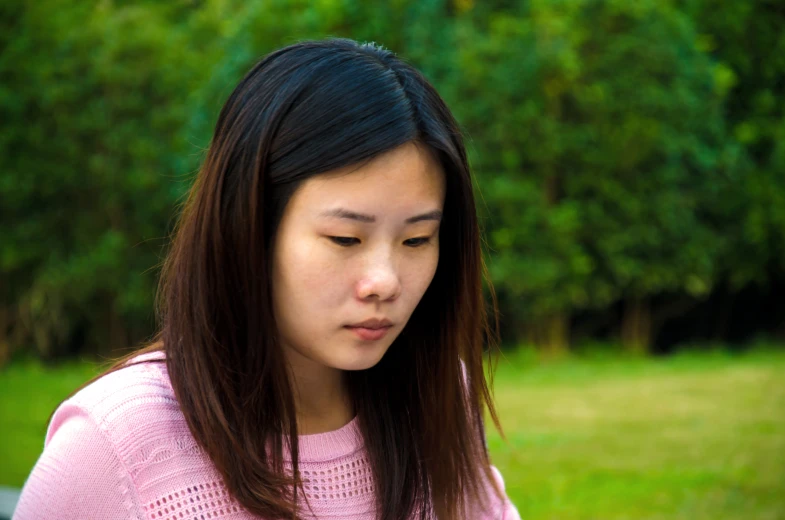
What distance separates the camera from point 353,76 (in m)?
1.46

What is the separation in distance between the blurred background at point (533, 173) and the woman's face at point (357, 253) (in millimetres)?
5059

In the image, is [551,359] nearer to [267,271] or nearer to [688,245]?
[688,245]

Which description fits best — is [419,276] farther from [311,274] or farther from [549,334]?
[549,334]

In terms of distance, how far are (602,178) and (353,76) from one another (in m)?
8.29

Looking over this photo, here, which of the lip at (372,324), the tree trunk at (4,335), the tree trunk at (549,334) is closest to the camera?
the lip at (372,324)

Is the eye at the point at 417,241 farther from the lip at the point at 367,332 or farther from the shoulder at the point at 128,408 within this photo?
the shoulder at the point at 128,408

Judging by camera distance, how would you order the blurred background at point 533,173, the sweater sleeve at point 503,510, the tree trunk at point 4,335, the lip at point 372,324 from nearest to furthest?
the lip at point 372,324 → the sweater sleeve at point 503,510 → the blurred background at point 533,173 → the tree trunk at point 4,335

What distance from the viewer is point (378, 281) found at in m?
1.44

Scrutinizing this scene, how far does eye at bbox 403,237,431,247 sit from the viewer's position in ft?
4.91

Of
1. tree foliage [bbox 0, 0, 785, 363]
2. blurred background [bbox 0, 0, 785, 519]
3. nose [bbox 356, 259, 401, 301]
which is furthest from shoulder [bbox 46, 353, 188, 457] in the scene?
tree foliage [bbox 0, 0, 785, 363]

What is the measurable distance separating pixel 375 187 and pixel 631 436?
4872mm

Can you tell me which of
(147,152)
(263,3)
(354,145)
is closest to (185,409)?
(354,145)

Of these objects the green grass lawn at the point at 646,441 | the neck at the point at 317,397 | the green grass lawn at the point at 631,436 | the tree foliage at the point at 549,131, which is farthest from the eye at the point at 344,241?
the tree foliage at the point at 549,131

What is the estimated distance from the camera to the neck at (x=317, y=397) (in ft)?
5.41
